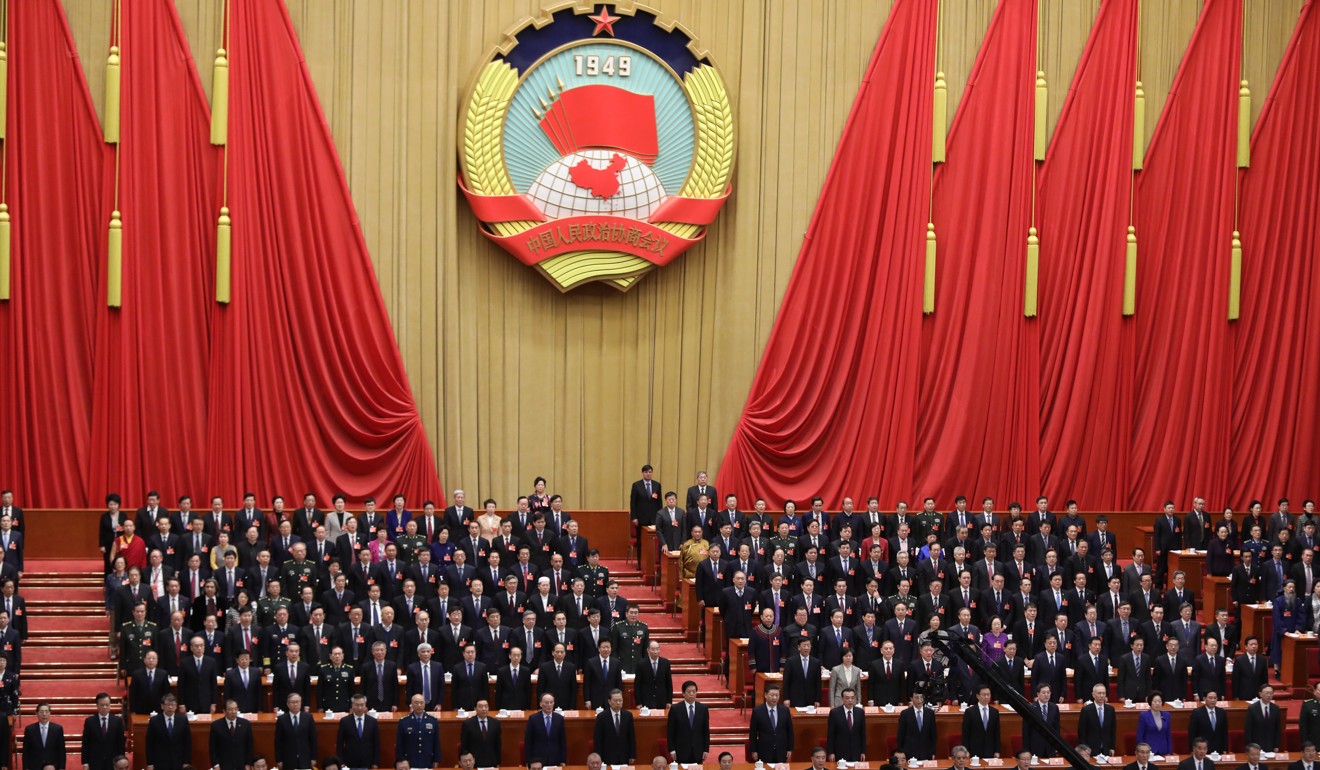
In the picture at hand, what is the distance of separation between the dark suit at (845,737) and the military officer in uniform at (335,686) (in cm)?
261

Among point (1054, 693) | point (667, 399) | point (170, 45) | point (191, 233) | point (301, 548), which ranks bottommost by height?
point (1054, 693)

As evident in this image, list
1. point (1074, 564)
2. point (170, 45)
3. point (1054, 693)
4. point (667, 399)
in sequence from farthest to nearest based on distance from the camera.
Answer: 1. point (667, 399)
2. point (170, 45)
3. point (1074, 564)
4. point (1054, 693)

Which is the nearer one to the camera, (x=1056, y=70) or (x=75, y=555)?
(x=75, y=555)

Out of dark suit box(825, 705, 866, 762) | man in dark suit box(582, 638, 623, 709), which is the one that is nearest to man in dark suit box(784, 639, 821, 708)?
dark suit box(825, 705, 866, 762)

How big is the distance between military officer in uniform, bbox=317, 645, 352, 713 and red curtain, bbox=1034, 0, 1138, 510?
6383 millimetres

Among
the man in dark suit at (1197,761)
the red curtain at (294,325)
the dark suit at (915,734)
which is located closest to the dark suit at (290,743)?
the dark suit at (915,734)

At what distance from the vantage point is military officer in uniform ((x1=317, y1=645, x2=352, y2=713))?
9914mm

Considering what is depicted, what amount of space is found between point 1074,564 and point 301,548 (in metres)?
4.94

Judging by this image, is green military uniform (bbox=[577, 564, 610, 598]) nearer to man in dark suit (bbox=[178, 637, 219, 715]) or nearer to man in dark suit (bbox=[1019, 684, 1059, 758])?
man in dark suit (bbox=[178, 637, 219, 715])

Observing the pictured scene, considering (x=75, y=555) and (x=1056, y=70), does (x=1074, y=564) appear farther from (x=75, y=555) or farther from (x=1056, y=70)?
(x=75, y=555)

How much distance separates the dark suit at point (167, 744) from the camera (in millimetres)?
9453

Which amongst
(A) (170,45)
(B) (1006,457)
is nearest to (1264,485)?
(B) (1006,457)

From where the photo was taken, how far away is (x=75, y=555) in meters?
12.6

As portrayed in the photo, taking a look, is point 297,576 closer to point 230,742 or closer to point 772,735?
point 230,742
